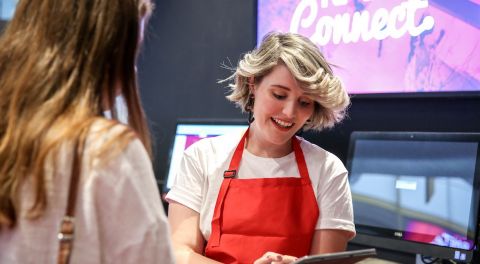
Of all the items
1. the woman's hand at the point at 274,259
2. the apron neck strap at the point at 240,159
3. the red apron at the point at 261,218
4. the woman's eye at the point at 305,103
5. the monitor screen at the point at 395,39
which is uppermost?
the monitor screen at the point at 395,39

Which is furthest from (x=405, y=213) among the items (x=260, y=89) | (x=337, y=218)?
(x=260, y=89)

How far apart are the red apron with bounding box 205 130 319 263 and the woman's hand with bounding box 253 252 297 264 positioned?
13cm

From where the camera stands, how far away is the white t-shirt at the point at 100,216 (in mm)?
985

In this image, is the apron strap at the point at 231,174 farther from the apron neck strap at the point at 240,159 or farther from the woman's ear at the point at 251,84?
the woman's ear at the point at 251,84

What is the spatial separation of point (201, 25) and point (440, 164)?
172 cm

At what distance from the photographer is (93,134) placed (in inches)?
39.2

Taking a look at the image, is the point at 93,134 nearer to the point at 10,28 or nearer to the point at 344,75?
the point at 10,28

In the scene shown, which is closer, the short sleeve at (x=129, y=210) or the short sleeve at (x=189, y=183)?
the short sleeve at (x=129, y=210)

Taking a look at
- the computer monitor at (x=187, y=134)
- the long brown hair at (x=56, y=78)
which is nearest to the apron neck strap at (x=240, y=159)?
the long brown hair at (x=56, y=78)

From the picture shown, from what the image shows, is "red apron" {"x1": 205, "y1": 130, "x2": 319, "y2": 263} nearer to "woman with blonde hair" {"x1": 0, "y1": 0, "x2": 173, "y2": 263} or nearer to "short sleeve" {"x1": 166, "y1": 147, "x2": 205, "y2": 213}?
"short sleeve" {"x1": 166, "y1": 147, "x2": 205, "y2": 213}

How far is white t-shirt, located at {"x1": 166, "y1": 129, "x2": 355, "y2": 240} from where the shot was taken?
199cm

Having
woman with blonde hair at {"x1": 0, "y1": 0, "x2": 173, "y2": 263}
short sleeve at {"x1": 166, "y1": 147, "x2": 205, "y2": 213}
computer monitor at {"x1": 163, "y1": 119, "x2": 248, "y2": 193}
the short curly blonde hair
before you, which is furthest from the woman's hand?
computer monitor at {"x1": 163, "y1": 119, "x2": 248, "y2": 193}

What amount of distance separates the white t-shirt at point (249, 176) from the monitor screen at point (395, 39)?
73 cm

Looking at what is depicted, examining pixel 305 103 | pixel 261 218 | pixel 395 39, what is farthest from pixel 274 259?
pixel 395 39
